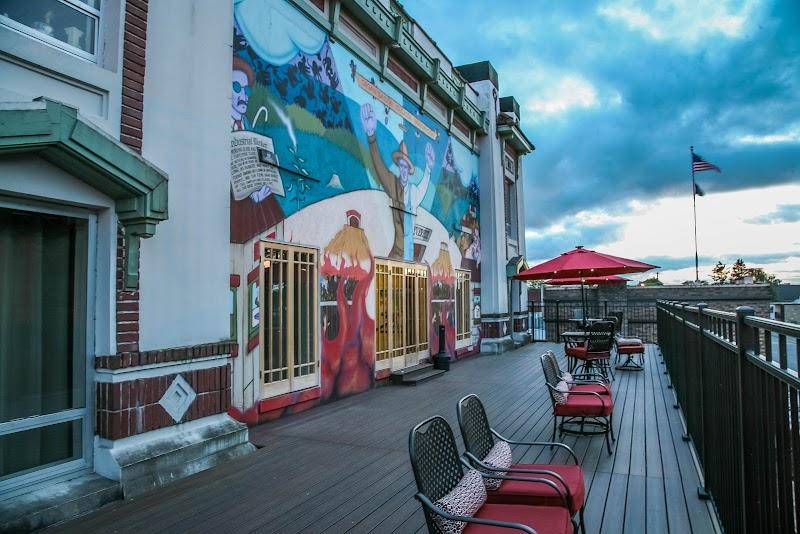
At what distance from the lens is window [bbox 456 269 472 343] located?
→ 1332 centimetres

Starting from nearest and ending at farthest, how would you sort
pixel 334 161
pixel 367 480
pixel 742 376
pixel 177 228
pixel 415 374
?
1. pixel 742 376
2. pixel 367 480
3. pixel 177 228
4. pixel 334 161
5. pixel 415 374

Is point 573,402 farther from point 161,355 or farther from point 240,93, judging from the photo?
point 240,93

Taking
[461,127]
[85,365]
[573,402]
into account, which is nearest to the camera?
[85,365]

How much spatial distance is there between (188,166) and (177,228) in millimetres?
616

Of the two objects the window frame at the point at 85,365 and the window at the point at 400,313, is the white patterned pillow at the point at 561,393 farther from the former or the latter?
the window frame at the point at 85,365

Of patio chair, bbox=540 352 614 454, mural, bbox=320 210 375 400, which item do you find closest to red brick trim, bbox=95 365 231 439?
mural, bbox=320 210 375 400

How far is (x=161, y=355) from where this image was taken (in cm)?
447

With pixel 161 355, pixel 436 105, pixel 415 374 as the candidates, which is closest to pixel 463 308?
pixel 415 374

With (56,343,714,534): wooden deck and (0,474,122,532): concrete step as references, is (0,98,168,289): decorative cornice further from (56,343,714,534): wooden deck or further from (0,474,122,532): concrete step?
(56,343,714,534): wooden deck

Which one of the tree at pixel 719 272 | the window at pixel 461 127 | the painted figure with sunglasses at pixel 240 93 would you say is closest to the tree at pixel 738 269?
the tree at pixel 719 272

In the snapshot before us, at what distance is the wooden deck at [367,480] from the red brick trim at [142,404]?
56 cm

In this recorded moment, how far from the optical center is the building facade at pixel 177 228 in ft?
12.5

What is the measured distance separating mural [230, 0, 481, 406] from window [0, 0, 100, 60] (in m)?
1.79

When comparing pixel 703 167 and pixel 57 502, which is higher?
pixel 703 167
